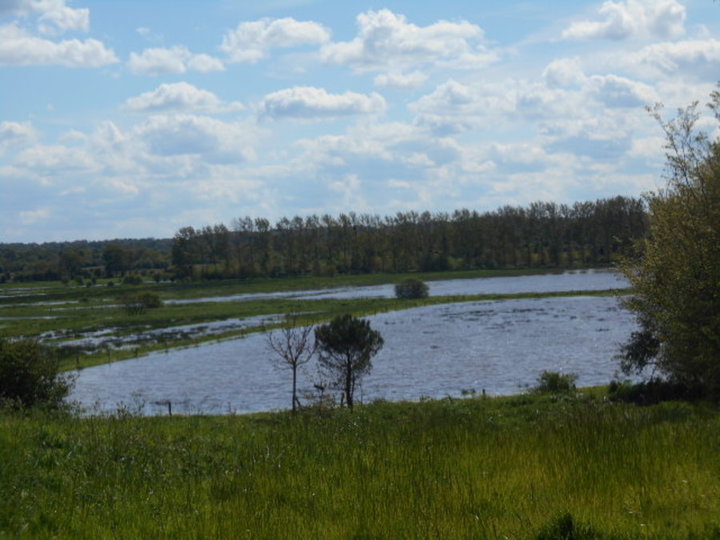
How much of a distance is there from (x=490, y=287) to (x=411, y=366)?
82340 millimetres

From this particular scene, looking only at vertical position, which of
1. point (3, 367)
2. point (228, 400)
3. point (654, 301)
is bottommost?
point (228, 400)

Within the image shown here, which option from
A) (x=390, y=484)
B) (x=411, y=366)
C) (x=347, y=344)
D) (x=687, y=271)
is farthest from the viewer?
(x=411, y=366)

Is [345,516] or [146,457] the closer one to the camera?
[345,516]

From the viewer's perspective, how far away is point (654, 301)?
25766 millimetres

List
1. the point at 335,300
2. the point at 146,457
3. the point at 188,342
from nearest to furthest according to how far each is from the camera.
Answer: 1. the point at 146,457
2. the point at 188,342
3. the point at 335,300

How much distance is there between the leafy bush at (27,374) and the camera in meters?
30.0

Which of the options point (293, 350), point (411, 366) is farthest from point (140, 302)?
point (411, 366)

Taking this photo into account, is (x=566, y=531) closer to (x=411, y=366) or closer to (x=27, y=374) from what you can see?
(x=27, y=374)

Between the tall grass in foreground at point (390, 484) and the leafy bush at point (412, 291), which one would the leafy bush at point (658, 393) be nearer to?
the tall grass in foreground at point (390, 484)

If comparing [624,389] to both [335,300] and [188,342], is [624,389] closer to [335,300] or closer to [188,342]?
[188,342]

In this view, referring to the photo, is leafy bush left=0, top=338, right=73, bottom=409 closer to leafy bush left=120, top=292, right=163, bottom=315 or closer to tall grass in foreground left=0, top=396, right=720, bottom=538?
tall grass in foreground left=0, top=396, right=720, bottom=538

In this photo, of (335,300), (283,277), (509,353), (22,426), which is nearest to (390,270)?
(283,277)

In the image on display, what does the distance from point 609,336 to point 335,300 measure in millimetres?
54418

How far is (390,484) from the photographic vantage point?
8.69 metres
